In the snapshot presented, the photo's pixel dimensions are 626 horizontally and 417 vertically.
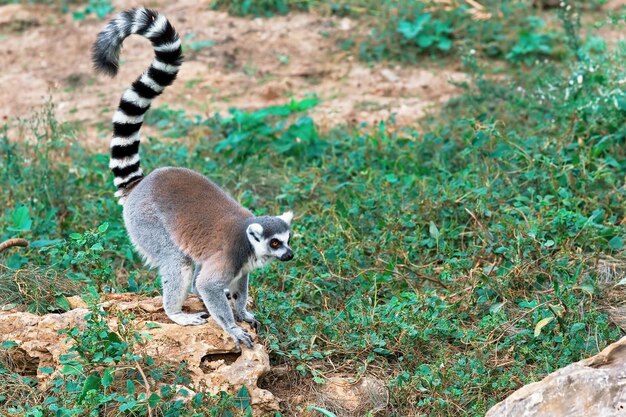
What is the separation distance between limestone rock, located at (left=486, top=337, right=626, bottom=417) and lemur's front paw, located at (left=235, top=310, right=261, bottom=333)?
1666mm

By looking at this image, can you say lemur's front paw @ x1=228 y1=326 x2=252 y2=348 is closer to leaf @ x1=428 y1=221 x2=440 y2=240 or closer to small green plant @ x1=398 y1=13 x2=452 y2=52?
leaf @ x1=428 y1=221 x2=440 y2=240

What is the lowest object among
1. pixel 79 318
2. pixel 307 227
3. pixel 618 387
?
pixel 307 227

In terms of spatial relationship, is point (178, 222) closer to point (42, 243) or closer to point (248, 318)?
point (248, 318)

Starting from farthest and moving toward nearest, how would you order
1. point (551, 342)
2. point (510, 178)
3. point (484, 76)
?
point (484, 76) < point (510, 178) < point (551, 342)

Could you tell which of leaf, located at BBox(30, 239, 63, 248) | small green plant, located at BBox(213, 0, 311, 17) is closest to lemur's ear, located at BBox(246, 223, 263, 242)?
leaf, located at BBox(30, 239, 63, 248)

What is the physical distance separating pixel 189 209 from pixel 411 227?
6.11ft

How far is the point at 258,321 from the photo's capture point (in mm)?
5262

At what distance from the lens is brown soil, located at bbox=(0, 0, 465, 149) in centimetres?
905

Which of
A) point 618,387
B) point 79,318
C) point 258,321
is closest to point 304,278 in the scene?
point 258,321

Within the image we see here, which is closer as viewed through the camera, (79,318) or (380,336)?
(79,318)

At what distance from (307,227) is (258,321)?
167 centimetres

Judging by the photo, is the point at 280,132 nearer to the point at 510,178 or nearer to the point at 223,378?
the point at 510,178

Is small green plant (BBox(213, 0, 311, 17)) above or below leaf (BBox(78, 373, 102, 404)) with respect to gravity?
below

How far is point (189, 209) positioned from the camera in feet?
17.9
